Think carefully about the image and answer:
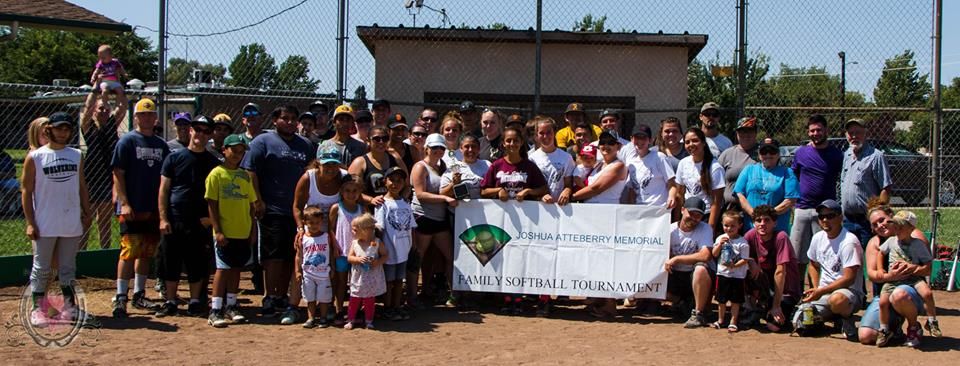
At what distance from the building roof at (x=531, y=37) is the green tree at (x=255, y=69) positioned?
166 inches

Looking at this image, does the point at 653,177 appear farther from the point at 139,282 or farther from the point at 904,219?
the point at 139,282

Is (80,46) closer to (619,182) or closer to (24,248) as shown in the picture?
(24,248)

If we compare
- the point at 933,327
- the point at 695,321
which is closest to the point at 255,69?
the point at 695,321

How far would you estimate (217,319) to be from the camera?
723cm

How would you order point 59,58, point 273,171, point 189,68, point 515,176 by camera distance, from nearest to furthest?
point 273,171, point 515,176, point 189,68, point 59,58

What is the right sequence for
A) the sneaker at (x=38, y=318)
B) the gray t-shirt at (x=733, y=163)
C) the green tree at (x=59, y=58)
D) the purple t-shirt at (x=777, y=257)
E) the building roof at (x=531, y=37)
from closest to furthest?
the sneaker at (x=38, y=318)
the purple t-shirt at (x=777, y=257)
the gray t-shirt at (x=733, y=163)
the building roof at (x=531, y=37)
the green tree at (x=59, y=58)

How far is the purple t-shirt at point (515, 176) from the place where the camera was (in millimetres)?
7887

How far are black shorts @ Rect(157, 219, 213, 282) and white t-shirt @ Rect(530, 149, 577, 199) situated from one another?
3.04 m

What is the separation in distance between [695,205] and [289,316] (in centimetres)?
360

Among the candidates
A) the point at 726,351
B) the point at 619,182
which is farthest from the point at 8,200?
the point at 726,351

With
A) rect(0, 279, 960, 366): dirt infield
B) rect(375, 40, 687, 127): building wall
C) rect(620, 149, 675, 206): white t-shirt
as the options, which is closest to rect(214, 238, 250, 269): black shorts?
rect(0, 279, 960, 366): dirt infield

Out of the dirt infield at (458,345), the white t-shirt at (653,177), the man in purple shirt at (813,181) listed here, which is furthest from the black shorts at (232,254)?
the man in purple shirt at (813,181)

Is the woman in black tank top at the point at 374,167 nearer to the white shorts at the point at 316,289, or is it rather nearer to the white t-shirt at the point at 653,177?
the white shorts at the point at 316,289

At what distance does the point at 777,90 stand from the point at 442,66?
5739 mm
